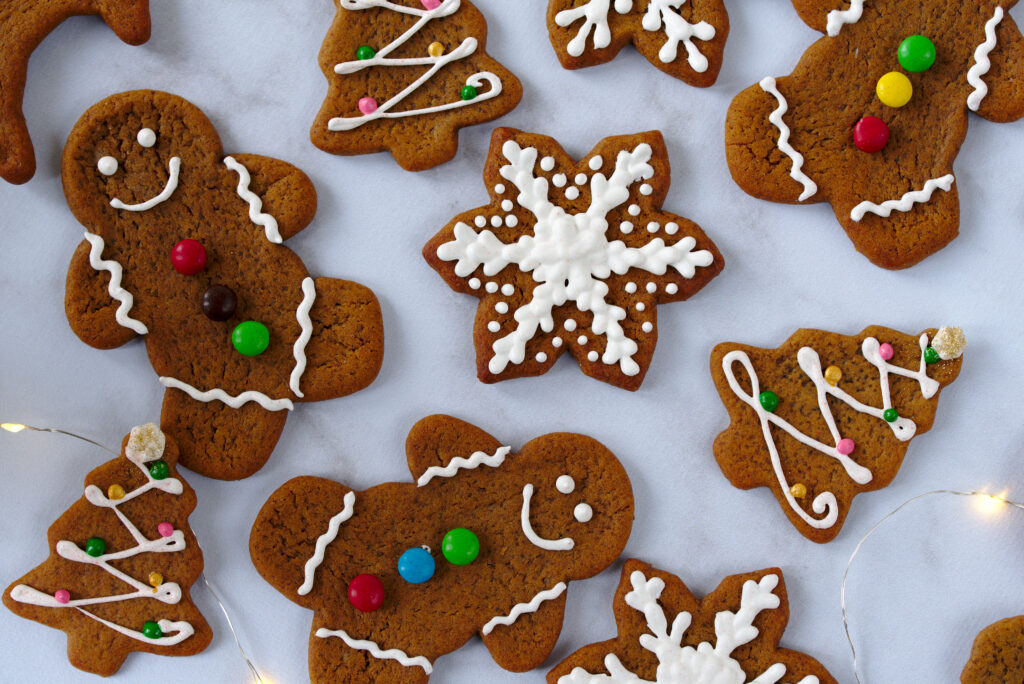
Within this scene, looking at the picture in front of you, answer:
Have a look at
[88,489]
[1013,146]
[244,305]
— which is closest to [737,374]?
[1013,146]

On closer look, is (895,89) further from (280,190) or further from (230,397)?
(230,397)

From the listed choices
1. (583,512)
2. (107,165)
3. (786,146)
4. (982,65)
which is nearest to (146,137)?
(107,165)

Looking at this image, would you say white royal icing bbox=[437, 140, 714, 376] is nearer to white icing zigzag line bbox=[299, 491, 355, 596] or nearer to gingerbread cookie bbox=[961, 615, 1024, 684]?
white icing zigzag line bbox=[299, 491, 355, 596]

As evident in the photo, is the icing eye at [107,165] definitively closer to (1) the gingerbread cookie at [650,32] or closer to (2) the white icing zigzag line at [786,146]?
(1) the gingerbread cookie at [650,32]

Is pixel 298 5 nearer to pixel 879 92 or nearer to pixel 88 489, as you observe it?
pixel 88 489

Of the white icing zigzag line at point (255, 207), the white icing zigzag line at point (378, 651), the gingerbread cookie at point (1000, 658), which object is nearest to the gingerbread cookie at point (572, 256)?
the white icing zigzag line at point (255, 207)
